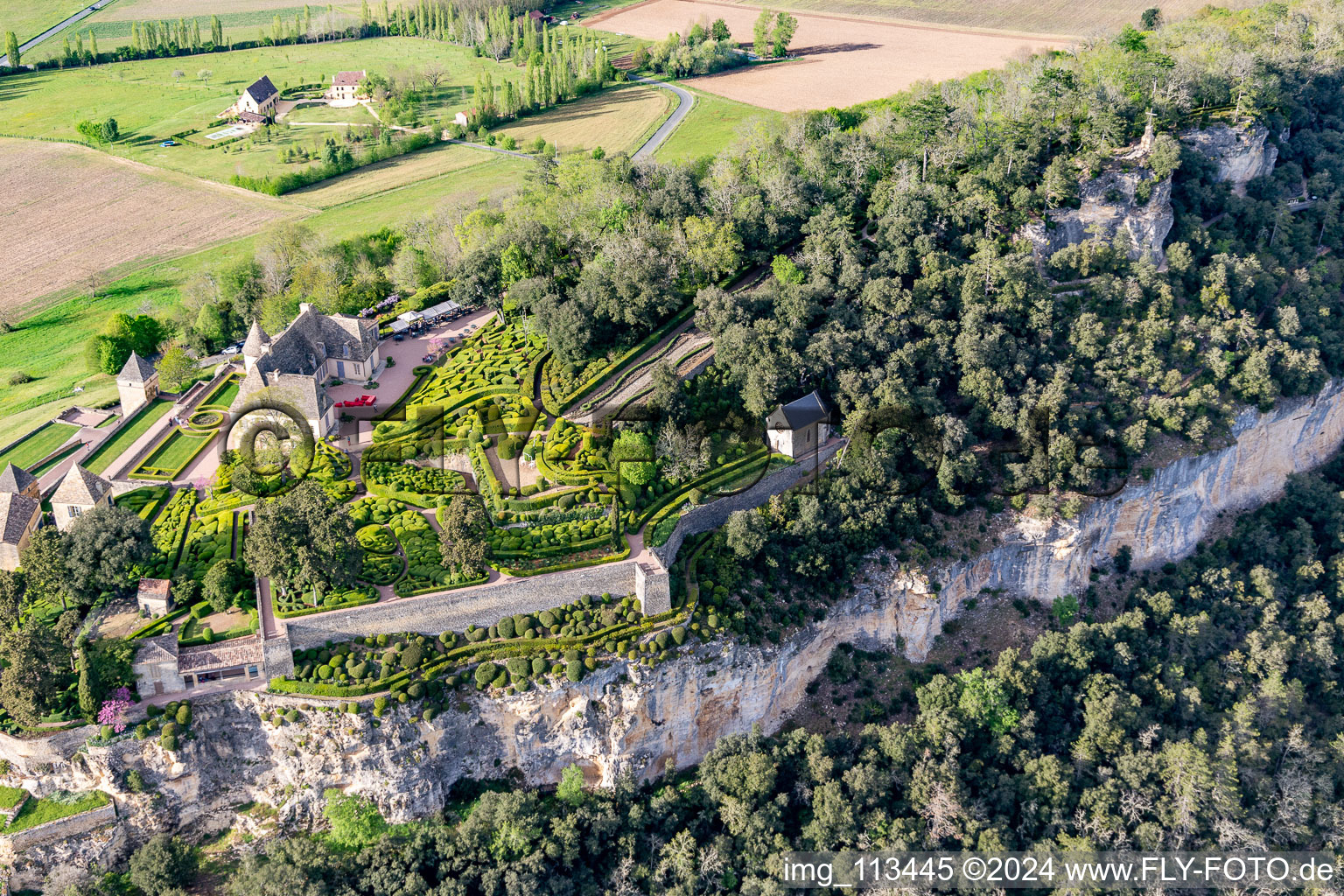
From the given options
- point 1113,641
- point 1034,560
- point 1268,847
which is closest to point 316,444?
point 1034,560

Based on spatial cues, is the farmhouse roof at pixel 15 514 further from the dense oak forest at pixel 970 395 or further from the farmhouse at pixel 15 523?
the dense oak forest at pixel 970 395

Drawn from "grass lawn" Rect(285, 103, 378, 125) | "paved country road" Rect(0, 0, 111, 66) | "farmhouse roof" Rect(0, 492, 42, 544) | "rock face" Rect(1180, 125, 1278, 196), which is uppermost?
"paved country road" Rect(0, 0, 111, 66)

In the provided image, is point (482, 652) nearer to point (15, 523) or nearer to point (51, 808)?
point (51, 808)

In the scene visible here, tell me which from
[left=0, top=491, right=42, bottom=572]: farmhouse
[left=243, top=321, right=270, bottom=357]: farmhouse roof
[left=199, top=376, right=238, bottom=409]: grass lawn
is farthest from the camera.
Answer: [left=199, top=376, right=238, bottom=409]: grass lawn

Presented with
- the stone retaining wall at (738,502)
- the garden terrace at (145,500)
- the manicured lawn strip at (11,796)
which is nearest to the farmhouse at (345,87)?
the garden terrace at (145,500)

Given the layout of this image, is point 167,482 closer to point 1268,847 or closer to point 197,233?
point 197,233

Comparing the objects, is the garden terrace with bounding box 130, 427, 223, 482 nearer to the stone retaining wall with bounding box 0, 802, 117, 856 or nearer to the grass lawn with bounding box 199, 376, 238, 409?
the grass lawn with bounding box 199, 376, 238, 409

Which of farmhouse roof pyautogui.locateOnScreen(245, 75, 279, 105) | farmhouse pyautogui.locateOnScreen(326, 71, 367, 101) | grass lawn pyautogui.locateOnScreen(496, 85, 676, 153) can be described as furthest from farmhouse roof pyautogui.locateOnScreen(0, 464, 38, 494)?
farmhouse pyautogui.locateOnScreen(326, 71, 367, 101)
